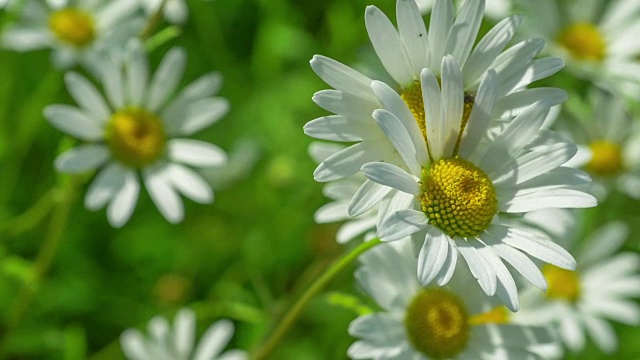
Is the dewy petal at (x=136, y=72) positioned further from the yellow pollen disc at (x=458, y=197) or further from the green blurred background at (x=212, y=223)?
the yellow pollen disc at (x=458, y=197)

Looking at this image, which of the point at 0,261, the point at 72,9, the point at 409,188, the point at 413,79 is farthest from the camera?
the point at 72,9

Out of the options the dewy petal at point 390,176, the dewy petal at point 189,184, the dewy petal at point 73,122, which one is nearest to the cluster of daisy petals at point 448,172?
the dewy petal at point 390,176

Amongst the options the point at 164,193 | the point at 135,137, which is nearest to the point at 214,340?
the point at 164,193

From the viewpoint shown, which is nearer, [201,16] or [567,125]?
[567,125]

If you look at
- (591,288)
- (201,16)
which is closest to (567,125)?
(591,288)

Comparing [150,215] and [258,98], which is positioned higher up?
[258,98]

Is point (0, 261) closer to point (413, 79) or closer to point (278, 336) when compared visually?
point (278, 336)
